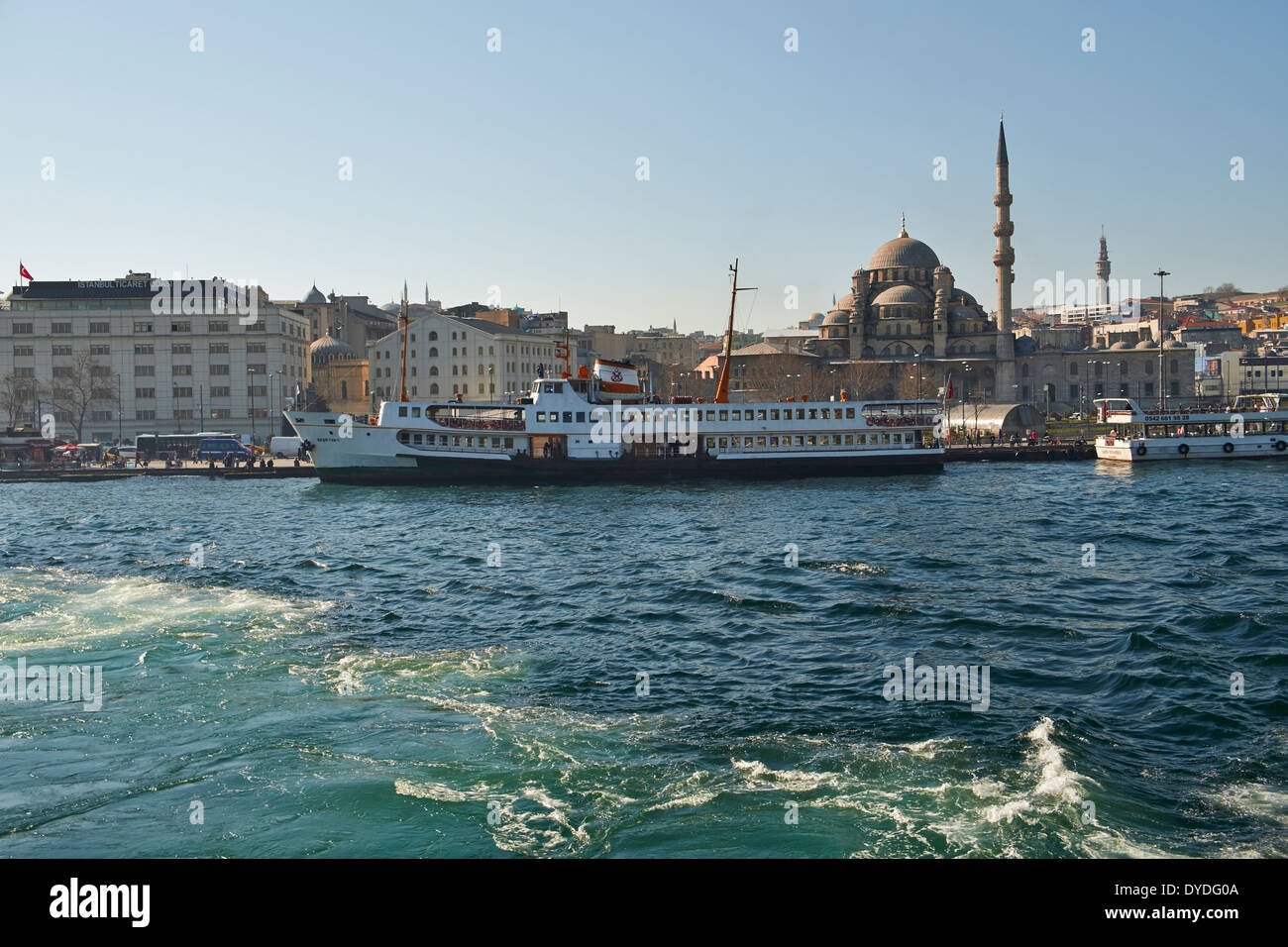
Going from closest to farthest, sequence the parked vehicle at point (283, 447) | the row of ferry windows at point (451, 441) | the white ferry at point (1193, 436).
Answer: the row of ferry windows at point (451, 441) → the white ferry at point (1193, 436) → the parked vehicle at point (283, 447)

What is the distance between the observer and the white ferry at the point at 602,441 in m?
51.0

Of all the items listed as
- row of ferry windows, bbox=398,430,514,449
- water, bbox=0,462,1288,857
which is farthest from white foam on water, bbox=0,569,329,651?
row of ferry windows, bbox=398,430,514,449

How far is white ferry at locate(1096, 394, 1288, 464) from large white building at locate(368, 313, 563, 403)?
52.0 m

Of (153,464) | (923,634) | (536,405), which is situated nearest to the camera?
(923,634)

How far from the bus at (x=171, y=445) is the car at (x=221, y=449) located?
1314 millimetres

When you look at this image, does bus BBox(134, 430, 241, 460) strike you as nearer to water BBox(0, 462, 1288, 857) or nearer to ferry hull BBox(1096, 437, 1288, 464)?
water BBox(0, 462, 1288, 857)

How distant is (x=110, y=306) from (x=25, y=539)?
57.4 metres

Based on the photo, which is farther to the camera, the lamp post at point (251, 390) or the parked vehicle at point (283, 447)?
the lamp post at point (251, 390)

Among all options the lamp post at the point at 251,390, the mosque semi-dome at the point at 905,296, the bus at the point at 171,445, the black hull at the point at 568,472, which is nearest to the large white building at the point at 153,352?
the lamp post at the point at 251,390

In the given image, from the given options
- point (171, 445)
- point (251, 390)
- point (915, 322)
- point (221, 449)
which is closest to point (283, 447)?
point (221, 449)

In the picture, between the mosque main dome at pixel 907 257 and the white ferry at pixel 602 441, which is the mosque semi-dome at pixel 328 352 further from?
the mosque main dome at pixel 907 257
